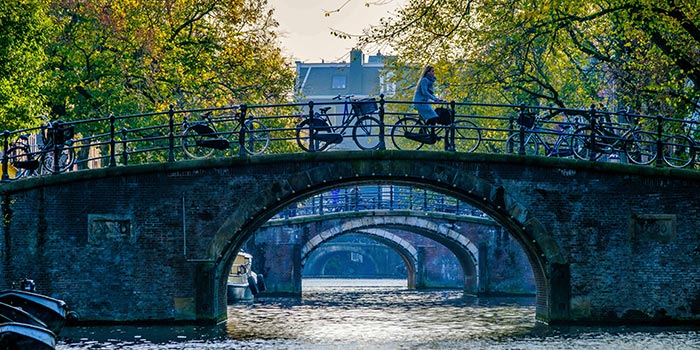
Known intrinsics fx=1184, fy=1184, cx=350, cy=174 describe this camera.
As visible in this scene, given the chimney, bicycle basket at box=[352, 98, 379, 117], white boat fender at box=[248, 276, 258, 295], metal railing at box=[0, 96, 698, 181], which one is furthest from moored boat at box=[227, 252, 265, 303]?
the chimney

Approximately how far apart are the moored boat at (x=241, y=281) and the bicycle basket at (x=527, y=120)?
9.71m

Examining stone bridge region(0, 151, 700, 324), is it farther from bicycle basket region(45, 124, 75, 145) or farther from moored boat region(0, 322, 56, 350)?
moored boat region(0, 322, 56, 350)

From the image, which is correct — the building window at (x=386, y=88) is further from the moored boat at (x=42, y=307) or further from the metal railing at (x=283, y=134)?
the moored boat at (x=42, y=307)

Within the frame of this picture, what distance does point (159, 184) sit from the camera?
776 inches

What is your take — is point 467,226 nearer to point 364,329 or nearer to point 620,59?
point 620,59

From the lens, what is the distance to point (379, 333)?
63.1 ft

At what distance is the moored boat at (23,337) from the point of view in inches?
529

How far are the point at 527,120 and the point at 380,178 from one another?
288cm

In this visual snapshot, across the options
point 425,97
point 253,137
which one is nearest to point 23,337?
point 425,97

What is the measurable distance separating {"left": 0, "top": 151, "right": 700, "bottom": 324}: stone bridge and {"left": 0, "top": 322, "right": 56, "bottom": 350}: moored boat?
18.9 feet

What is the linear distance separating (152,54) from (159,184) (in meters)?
9.57

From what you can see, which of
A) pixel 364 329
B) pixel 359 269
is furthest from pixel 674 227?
pixel 359 269

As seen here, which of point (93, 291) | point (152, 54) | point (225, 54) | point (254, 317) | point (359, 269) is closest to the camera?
point (93, 291)

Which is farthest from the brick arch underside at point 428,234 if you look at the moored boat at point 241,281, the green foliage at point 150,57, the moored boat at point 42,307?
the moored boat at point 42,307
